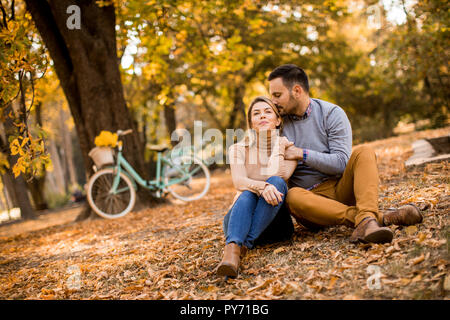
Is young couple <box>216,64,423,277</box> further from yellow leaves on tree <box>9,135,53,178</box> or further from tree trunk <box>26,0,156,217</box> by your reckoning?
tree trunk <box>26,0,156,217</box>

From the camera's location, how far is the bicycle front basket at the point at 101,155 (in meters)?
5.96

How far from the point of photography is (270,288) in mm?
2311

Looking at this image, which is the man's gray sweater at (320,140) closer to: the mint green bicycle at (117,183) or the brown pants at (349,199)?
the brown pants at (349,199)

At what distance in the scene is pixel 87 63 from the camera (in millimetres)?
6137

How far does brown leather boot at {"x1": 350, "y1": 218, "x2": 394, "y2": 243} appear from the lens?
8.03 feet

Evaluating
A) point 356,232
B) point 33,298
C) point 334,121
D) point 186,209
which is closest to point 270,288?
point 356,232

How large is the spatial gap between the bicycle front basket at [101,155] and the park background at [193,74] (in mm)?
430

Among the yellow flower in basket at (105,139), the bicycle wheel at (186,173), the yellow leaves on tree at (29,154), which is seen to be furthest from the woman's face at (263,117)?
the bicycle wheel at (186,173)

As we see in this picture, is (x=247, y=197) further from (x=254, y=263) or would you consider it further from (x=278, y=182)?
(x=254, y=263)

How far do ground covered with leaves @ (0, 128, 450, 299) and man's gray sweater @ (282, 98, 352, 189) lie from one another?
50cm

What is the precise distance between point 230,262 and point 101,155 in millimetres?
4092

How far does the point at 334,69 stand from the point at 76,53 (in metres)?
11.2

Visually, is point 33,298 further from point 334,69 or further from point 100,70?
point 334,69

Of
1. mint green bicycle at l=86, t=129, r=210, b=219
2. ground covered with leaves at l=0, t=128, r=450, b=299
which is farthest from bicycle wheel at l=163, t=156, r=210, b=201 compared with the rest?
ground covered with leaves at l=0, t=128, r=450, b=299
